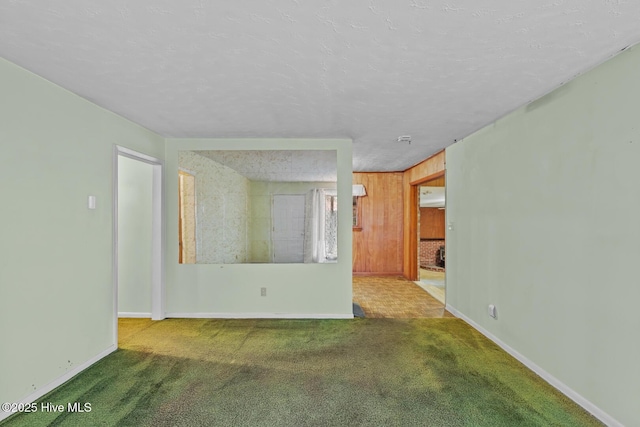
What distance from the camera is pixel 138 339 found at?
10.9 feet

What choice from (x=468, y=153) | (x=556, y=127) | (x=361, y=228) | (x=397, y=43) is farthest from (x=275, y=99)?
(x=361, y=228)

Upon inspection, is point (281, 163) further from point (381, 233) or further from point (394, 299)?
point (381, 233)

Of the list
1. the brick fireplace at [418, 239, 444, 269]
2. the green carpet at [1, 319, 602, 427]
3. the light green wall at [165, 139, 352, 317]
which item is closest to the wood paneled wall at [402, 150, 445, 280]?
the light green wall at [165, 139, 352, 317]

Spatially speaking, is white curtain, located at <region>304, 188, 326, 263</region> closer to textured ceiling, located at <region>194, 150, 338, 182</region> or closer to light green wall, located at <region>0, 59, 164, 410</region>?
textured ceiling, located at <region>194, 150, 338, 182</region>

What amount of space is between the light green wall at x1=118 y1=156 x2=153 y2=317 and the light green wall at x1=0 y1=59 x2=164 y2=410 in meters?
0.99

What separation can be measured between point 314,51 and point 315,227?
97.7 inches

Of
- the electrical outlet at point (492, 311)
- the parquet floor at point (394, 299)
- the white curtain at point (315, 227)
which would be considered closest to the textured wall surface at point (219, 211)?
the white curtain at point (315, 227)

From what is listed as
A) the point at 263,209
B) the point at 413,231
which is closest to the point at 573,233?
the point at 263,209

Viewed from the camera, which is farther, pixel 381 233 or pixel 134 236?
pixel 381 233

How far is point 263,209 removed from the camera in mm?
4062

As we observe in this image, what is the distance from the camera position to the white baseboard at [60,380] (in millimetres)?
2168

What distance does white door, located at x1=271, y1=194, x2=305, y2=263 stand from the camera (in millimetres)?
4059

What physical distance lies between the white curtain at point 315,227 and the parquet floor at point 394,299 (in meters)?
1.05

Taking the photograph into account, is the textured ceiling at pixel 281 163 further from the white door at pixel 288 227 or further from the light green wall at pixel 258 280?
the white door at pixel 288 227
